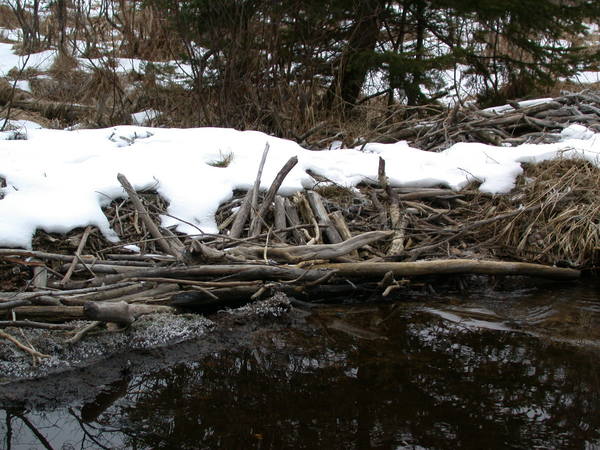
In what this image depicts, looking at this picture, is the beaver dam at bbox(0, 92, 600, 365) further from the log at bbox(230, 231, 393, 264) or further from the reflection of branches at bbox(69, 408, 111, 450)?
the reflection of branches at bbox(69, 408, 111, 450)

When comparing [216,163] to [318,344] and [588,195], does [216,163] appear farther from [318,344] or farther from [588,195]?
[588,195]

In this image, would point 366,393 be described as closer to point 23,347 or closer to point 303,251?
point 303,251

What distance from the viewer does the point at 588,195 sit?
489 cm

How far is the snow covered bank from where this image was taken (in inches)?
165

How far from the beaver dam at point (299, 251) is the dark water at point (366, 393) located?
0.37 m

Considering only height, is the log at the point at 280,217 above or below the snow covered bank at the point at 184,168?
below

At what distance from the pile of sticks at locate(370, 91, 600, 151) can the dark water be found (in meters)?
2.94

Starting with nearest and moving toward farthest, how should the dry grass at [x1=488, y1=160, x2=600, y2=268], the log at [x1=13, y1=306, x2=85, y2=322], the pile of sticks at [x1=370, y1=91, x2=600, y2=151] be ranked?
1. the log at [x1=13, y1=306, x2=85, y2=322]
2. the dry grass at [x1=488, y1=160, x2=600, y2=268]
3. the pile of sticks at [x1=370, y1=91, x2=600, y2=151]

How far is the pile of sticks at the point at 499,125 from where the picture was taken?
6.27 m

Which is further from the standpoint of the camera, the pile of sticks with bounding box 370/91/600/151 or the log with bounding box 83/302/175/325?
the pile of sticks with bounding box 370/91/600/151

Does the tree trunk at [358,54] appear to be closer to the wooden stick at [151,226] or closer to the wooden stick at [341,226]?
the wooden stick at [341,226]

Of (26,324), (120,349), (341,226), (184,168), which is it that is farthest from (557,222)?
(26,324)

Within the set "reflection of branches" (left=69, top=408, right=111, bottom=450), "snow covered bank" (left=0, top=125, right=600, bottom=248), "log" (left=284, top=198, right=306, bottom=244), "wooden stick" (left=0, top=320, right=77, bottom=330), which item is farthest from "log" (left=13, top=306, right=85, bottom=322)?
"log" (left=284, top=198, right=306, bottom=244)

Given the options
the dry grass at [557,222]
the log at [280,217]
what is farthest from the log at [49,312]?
the dry grass at [557,222]
